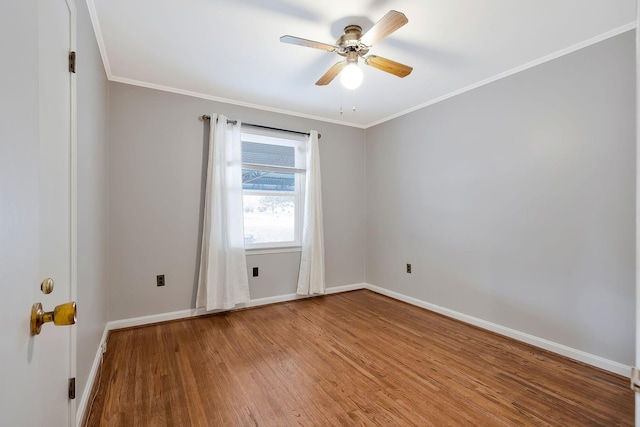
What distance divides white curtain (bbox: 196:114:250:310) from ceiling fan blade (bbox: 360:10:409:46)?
2.00 metres

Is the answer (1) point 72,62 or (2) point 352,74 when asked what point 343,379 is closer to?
(2) point 352,74

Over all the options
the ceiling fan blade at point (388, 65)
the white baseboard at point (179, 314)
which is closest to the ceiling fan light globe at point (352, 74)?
the ceiling fan blade at point (388, 65)

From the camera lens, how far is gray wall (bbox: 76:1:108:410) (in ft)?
5.42

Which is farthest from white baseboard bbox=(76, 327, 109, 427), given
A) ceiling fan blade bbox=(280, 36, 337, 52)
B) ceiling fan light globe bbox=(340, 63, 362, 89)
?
ceiling fan light globe bbox=(340, 63, 362, 89)

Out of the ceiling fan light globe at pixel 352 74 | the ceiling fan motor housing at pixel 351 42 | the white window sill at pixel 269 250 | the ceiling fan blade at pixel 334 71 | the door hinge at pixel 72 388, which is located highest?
the ceiling fan motor housing at pixel 351 42

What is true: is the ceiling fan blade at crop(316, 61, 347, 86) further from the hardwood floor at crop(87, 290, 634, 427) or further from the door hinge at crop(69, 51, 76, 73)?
the hardwood floor at crop(87, 290, 634, 427)

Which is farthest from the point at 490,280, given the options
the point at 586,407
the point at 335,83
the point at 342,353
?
the point at 335,83

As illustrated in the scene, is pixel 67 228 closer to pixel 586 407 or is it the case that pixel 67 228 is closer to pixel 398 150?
pixel 586 407

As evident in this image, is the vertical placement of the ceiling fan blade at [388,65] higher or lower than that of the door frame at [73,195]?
higher

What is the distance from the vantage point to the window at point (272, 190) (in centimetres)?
372

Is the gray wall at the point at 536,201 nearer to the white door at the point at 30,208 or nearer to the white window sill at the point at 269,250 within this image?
the white window sill at the point at 269,250

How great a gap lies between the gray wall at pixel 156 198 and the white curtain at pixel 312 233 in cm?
44

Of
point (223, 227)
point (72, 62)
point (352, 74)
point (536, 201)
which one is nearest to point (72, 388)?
point (72, 62)

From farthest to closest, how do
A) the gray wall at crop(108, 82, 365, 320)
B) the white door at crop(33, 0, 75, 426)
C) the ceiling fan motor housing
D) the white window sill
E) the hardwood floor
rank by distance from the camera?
1. the white window sill
2. the gray wall at crop(108, 82, 365, 320)
3. the ceiling fan motor housing
4. the hardwood floor
5. the white door at crop(33, 0, 75, 426)
